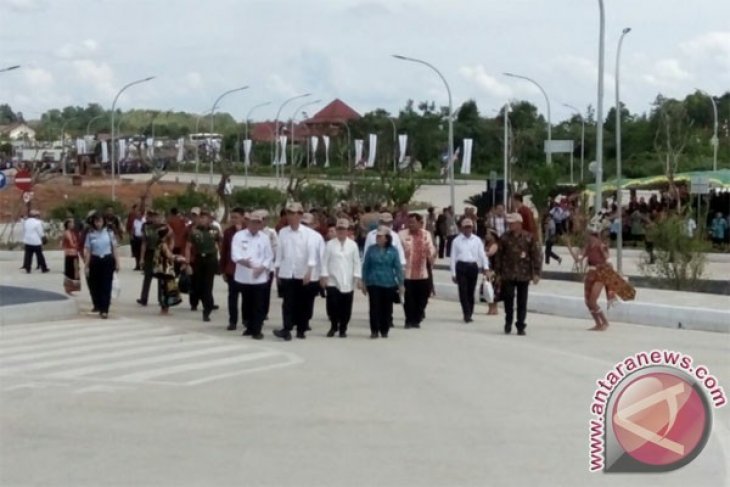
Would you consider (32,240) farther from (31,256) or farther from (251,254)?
(251,254)

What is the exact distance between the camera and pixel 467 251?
20328 mm

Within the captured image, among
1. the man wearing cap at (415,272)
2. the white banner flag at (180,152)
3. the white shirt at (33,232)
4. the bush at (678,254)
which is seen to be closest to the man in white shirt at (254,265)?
the man wearing cap at (415,272)

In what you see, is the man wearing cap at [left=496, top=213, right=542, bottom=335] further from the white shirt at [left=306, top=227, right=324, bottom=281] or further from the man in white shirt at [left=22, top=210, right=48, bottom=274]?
the man in white shirt at [left=22, top=210, right=48, bottom=274]

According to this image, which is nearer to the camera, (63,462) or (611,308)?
(63,462)

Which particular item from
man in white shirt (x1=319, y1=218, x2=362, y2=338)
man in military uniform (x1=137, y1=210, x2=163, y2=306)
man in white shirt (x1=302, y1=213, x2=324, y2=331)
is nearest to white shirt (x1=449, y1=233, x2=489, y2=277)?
man in white shirt (x1=319, y1=218, x2=362, y2=338)

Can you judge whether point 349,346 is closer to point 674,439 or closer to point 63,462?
point 63,462

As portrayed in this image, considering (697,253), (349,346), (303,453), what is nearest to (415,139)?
(697,253)

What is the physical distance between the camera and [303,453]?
10008 millimetres

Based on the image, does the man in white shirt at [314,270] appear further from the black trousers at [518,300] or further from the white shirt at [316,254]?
the black trousers at [518,300]

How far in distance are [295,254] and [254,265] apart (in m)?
0.57

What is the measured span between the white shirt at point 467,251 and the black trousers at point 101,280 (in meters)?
5.25

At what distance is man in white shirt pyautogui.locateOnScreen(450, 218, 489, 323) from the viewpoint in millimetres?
20312

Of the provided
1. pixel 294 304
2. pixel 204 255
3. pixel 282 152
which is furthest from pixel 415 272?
pixel 282 152

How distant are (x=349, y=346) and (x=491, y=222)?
33.4ft
